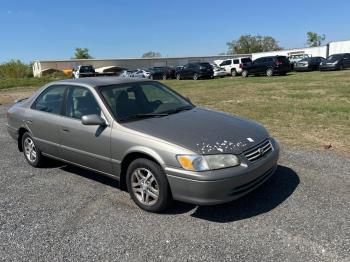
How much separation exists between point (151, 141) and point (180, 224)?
3.15 ft

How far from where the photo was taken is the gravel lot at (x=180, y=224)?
3332mm

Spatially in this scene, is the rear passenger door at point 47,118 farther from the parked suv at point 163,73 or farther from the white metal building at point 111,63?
the white metal building at point 111,63

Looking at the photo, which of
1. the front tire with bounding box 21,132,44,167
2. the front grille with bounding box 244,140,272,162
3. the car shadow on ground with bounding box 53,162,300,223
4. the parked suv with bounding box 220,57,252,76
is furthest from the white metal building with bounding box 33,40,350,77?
Answer: the front grille with bounding box 244,140,272,162

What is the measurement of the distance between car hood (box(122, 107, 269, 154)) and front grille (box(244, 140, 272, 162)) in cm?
6

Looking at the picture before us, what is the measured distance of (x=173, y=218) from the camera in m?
4.02

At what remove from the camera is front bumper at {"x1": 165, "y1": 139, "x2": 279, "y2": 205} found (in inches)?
144

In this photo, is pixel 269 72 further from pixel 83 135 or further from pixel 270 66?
pixel 83 135

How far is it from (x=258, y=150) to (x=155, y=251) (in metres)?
1.64

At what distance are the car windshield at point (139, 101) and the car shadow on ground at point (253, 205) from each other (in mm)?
1411

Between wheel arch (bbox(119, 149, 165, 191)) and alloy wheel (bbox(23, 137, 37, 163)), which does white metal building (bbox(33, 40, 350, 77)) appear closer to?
alloy wheel (bbox(23, 137, 37, 163))

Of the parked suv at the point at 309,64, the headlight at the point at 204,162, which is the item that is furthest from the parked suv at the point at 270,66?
the headlight at the point at 204,162

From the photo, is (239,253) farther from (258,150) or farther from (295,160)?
(295,160)

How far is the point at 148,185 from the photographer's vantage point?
4137 millimetres

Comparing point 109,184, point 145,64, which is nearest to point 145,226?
point 109,184
